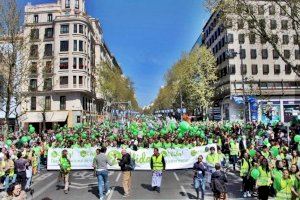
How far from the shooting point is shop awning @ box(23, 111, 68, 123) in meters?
68.6

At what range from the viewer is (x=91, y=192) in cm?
1723

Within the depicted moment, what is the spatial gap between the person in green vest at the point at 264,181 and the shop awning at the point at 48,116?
57515 millimetres

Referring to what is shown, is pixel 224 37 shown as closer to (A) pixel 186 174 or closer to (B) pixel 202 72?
(B) pixel 202 72

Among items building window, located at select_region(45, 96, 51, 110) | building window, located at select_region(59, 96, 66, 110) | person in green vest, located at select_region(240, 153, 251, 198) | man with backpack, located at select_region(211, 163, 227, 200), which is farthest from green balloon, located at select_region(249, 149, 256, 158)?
building window, located at select_region(45, 96, 51, 110)

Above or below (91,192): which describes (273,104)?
above

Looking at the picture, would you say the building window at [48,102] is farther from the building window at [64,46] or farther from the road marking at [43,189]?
the road marking at [43,189]

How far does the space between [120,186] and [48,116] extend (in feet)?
172

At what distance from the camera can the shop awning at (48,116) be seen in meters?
68.6

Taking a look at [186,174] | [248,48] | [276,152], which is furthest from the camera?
[248,48]

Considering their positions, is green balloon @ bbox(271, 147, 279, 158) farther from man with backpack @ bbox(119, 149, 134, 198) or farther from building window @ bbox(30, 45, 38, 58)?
building window @ bbox(30, 45, 38, 58)

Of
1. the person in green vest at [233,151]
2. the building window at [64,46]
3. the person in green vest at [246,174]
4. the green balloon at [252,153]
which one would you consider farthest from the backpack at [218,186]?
the building window at [64,46]

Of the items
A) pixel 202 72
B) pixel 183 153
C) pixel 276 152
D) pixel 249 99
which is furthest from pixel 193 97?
pixel 276 152

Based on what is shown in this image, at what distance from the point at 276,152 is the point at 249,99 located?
30381mm

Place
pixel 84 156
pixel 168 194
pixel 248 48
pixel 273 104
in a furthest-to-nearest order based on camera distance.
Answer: pixel 248 48 < pixel 273 104 < pixel 84 156 < pixel 168 194
